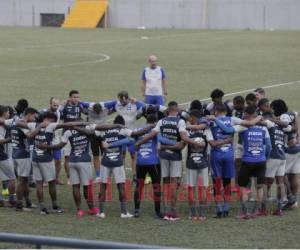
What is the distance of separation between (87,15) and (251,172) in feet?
201

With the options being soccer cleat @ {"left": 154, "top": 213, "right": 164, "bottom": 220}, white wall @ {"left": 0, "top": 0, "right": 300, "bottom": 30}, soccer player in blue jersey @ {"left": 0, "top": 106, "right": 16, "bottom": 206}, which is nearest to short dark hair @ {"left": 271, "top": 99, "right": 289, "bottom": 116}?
soccer cleat @ {"left": 154, "top": 213, "right": 164, "bottom": 220}

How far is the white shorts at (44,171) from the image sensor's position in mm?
13883

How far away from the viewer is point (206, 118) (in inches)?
539

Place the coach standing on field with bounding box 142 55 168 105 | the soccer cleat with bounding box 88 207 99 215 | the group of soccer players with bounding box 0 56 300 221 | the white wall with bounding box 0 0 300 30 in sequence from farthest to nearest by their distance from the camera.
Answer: the white wall with bounding box 0 0 300 30
the coach standing on field with bounding box 142 55 168 105
the soccer cleat with bounding box 88 207 99 215
the group of soccer players with bounding box 0 56 300 221

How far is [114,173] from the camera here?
1369cm

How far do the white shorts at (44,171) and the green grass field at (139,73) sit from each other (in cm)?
63

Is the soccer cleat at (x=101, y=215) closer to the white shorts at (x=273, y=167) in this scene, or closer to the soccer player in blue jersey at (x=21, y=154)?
the soccer player in blue jersey at (x=21, y=154)

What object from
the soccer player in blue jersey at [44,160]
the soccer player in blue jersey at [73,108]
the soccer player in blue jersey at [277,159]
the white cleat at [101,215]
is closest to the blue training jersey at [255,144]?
the soccer player in blue jersey at [277,159]

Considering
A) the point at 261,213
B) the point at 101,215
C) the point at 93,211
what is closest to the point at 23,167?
the point at 93,211

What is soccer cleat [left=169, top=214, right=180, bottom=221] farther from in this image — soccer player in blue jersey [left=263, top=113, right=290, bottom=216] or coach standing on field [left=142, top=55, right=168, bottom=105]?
coach standing on field [left=142, top=55, right=168, bottom=105]

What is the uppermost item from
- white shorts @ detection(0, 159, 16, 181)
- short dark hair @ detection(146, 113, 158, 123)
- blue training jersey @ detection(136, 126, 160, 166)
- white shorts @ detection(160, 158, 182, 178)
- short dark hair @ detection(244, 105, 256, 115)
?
short dark hair @ detection(244, 105, 256, 115)

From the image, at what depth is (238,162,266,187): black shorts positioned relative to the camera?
1354 cm

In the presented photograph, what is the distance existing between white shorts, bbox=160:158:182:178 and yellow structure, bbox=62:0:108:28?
194ft

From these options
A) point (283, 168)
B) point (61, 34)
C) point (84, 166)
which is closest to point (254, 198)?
point (283, 168)
